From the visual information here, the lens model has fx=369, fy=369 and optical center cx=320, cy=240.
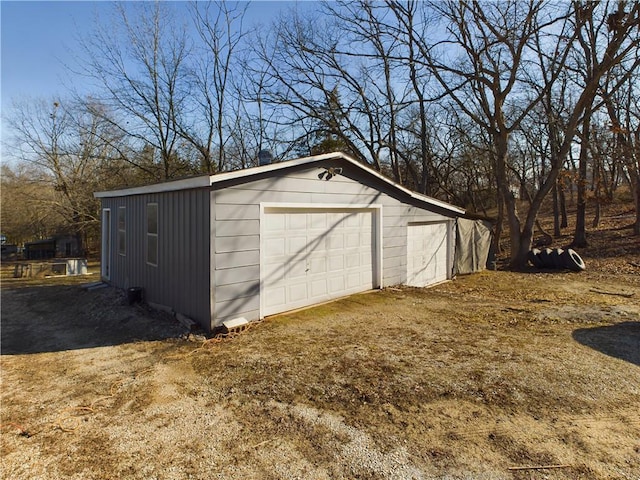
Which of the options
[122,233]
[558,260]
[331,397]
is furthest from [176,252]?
[558,260]

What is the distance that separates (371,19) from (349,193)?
10.6m

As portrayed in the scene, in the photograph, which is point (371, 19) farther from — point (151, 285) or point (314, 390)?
point (314, 390)

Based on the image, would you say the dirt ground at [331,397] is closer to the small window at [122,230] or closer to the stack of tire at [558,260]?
the small window at [122,230]

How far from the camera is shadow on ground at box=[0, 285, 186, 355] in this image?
5812mm

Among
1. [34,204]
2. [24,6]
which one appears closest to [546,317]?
[24,6]

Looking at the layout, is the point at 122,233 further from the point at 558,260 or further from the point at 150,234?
the point at 558,260

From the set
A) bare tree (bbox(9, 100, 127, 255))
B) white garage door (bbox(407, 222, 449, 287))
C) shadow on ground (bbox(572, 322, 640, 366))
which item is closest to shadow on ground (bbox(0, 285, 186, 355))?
shadow on ground (bbox(572, 322, 640, 366))

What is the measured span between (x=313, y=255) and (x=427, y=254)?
464 centimetres

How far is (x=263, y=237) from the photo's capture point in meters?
6.43

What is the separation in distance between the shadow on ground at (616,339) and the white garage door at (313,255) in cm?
417

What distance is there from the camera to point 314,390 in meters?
3.93

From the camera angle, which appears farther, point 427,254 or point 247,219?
point 427,254

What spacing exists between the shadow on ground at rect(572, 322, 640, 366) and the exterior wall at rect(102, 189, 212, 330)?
560 centimetres

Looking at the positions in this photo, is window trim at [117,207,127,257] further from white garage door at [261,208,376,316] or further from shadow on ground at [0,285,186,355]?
white garage door at [261,208,376,316]
